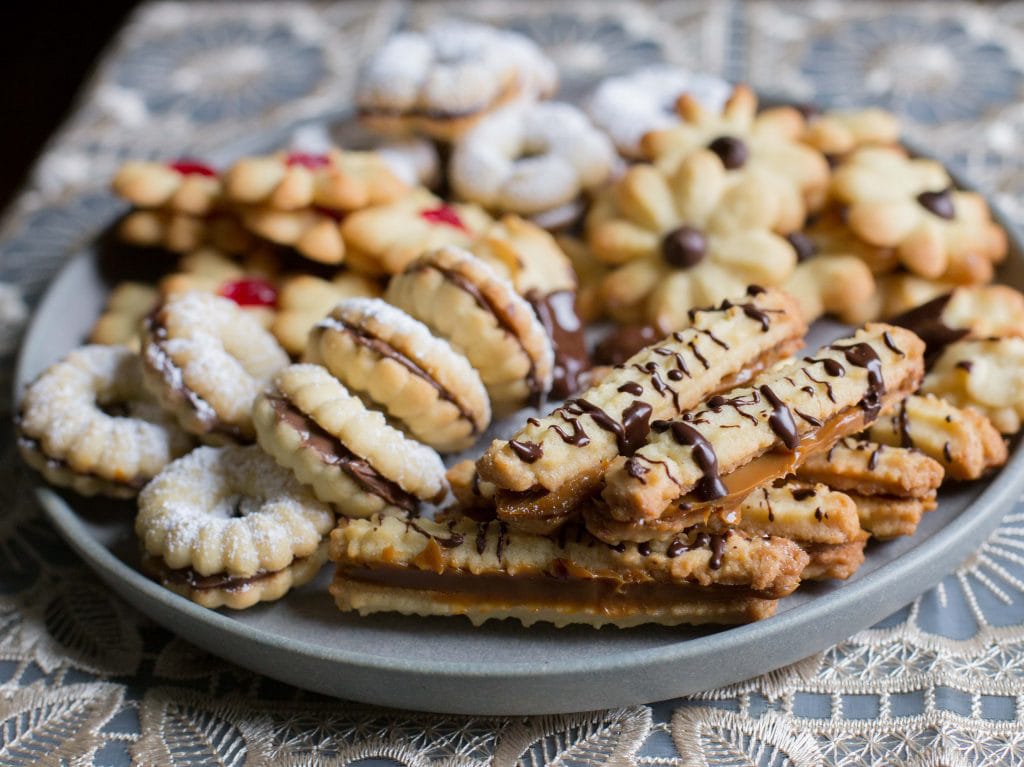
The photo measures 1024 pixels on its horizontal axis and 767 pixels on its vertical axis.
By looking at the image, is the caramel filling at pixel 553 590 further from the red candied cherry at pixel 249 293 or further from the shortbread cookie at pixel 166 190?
the shortbread cookie at pixel 166 190

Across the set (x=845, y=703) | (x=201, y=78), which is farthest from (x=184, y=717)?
(x=201, y=78)

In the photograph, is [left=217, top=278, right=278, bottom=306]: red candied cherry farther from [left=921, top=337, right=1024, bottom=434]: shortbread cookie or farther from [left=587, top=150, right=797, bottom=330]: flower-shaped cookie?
[left=921, top=337, right=1024, bottom=434]: shortbread cookie

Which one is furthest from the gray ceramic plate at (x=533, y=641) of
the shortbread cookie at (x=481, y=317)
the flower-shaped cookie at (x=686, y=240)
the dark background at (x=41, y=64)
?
the dark background at (x=41, y=64)

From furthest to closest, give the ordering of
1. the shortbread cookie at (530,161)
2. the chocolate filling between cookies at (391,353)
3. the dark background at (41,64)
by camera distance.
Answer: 1. the dark background at (41,64)
2. the shortbread cookie at (530,161)
3. the chocolate filling between cookies at (391,353)

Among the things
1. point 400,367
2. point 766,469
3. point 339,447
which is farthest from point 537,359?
point 766,469

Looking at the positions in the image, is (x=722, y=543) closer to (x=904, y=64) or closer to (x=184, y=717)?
(x=184, y=717)
